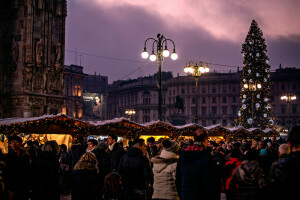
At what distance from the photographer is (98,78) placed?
119 metres

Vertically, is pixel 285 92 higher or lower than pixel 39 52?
higher

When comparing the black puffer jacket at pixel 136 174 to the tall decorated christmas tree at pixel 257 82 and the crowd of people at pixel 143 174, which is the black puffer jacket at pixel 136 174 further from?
the tall decorated christmas tree at pixel 257 82

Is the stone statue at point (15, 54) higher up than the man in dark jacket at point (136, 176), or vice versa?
the stone statue at point (15, 54)

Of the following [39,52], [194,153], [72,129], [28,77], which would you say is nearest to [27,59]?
[39,52]

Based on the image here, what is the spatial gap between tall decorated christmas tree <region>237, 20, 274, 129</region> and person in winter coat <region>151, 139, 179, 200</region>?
5008cm

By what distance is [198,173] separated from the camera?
5.79 meters

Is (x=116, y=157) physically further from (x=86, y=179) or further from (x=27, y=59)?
(x=27, y=59)

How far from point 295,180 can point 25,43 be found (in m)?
29.8

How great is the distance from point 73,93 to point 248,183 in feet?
255

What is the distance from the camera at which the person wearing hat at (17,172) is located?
296 inches

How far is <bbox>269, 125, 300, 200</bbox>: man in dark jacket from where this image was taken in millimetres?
4027

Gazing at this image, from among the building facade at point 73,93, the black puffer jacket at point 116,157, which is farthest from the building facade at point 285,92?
the black puffer jacket at point 116,157

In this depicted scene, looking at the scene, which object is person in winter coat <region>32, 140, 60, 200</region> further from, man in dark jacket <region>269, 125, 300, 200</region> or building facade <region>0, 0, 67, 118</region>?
building facade <region>0, 0, 67, 118</region>

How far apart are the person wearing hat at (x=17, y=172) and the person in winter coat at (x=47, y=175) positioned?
1.48 feet
